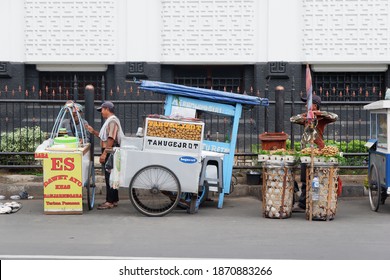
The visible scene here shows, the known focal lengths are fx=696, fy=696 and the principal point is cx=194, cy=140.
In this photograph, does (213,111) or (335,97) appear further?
(335,97)

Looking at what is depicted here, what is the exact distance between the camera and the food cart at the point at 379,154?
10.7 m

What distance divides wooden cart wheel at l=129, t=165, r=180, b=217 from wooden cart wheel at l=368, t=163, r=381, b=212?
3.17 metres

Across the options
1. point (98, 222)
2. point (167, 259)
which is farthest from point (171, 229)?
point (167, 259)

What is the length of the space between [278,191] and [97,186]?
12.1 feet

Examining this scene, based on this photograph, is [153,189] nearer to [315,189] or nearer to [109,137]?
[109,137]

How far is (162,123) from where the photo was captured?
1056cm

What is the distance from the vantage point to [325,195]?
33.9 feet

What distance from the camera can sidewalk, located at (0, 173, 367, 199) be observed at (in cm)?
1241
